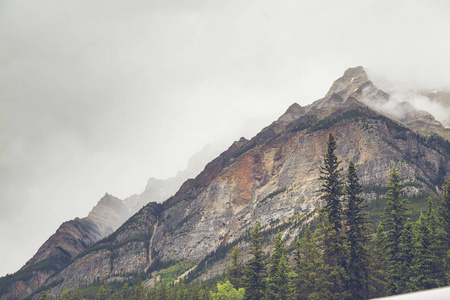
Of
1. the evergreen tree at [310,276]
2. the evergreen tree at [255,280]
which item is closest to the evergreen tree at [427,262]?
the evergreen tree at [310,276]

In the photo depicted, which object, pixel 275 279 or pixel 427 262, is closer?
pixel 427 262

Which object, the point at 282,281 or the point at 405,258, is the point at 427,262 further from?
the point at 282,281

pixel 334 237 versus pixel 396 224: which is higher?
pixel 396 224

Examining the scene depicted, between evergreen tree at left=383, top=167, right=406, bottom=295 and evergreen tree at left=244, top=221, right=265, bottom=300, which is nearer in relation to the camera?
evergreen tree at left=383, top=167, right=406, bottom=295

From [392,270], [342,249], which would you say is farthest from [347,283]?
[392,270]

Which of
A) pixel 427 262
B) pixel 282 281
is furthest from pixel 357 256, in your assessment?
pixel 282 281

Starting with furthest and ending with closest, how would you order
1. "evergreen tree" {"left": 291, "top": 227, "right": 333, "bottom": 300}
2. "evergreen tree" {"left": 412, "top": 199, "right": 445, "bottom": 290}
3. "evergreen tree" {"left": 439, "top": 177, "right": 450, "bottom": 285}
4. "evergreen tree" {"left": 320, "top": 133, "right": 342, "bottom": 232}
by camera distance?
"evergreen tree" {"left": 439, "top": 177, "right": 450, "bottom": 285} < "evergreen tree" {"left": 320, "top": 133, "right": 342, "bottom": 232} < "evergreen tree" {"left": 291, "top": 227, "right": 333, "bottom": 300} < "evergreen tree" {"left": 412, "top": 199, "right": 445, "bottom": 290}

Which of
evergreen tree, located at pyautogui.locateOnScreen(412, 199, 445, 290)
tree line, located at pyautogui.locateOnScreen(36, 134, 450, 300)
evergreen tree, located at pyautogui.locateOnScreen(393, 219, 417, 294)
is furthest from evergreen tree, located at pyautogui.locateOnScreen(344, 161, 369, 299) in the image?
evergreen tree, located at pyautogui.locateOnScreen(412, 199, 445, 290)

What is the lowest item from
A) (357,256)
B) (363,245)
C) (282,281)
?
(282,281)

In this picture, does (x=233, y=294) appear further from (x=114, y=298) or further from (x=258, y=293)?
(x=114, y=298)

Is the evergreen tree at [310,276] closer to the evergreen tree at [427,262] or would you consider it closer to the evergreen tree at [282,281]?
the evergreen tree at [282,281]

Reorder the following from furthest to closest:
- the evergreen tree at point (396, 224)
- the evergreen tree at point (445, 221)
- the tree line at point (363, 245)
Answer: the evergreen tree at point (445, 221) → the evergreen tree at point (396, 224) → the tree line at point (363, 245)

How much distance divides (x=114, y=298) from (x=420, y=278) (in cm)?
11401

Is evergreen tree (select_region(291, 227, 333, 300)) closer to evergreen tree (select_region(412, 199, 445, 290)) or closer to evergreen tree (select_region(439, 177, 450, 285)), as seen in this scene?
evergreen tree (select_region(412, 199, 445, 290))
